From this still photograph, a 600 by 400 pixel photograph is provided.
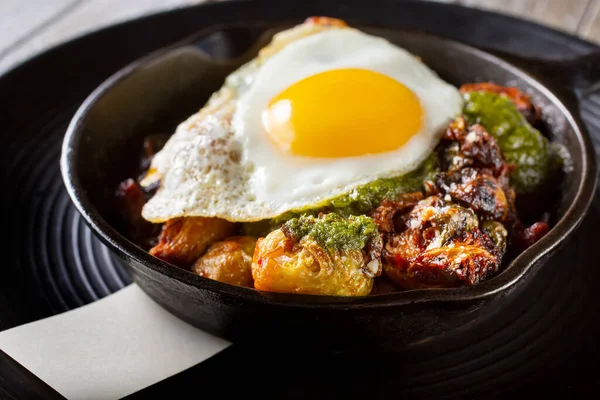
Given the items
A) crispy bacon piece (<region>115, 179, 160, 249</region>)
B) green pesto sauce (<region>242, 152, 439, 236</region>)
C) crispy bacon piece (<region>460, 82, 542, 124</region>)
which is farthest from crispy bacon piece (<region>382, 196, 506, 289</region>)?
crispy bacon piece (<region>115, 179, 160, 249</region>)

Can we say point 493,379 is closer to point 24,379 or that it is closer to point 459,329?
point 459,329

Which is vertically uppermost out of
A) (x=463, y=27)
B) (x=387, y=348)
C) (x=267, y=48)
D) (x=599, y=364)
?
(x=463, y=27)

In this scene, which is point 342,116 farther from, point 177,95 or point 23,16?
point 23,16

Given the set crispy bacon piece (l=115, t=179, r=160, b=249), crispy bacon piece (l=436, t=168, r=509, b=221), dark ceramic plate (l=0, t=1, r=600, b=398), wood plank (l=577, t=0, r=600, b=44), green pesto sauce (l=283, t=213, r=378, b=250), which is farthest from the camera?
wood plank (l=577, t=0, r=600, b=44)

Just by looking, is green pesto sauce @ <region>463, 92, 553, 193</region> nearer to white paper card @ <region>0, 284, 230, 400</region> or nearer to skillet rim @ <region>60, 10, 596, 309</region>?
skillet rim @ <region>60, 10, 596, 309</region>

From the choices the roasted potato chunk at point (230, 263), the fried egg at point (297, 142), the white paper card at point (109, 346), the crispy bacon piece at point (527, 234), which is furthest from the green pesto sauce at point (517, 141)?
the white paper card at point (109, 346)

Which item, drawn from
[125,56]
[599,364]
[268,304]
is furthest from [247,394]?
[125,56]
